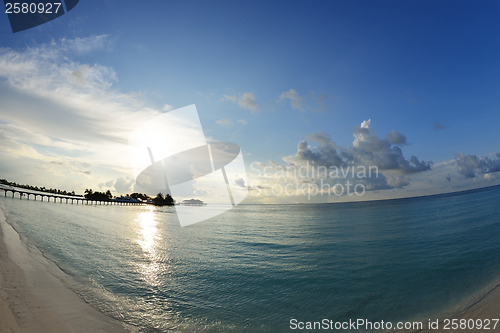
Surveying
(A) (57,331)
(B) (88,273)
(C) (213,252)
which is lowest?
(C) (213,252)

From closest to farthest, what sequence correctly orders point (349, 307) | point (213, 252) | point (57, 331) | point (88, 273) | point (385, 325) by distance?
point (57, 331), point (385, 325), point (349, 307), point (88, 273), point (213, 252)

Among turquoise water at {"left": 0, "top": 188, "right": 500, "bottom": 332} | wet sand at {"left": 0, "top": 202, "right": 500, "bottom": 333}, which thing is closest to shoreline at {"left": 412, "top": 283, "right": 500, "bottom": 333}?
wet sand at {"left": 0, "top": 202, "right": 500, "bottom": 333}

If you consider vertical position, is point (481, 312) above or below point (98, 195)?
above

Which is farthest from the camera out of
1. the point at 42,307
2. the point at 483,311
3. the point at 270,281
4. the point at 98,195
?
the point at 98,195

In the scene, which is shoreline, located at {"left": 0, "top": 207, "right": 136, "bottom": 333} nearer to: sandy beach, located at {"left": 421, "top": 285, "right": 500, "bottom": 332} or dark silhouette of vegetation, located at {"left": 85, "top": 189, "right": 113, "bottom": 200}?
sandy beach, located at {"left": 421, "top": 285, "right": 500, "bottom": 332}

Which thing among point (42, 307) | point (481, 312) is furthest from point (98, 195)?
point (481, 312)

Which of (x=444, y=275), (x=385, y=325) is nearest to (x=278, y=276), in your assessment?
(x=385, y=325)

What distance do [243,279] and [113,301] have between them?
297 inches

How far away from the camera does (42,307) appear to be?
8.45 metres

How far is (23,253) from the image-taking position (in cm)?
1588

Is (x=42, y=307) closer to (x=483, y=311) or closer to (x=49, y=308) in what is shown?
(x=49, y=308)

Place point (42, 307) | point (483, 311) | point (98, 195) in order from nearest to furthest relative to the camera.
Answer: point (42, 307) → point (483, 311) → point (98, 195)

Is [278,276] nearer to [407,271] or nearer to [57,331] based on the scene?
[407,271]

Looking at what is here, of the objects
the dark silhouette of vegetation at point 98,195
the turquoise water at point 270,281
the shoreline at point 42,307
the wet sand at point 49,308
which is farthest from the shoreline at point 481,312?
the dark silhouette of vegetation at point 98,195
